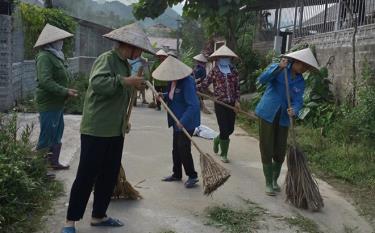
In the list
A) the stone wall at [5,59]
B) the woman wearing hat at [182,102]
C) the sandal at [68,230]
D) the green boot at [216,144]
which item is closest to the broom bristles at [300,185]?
the woman wearing hat at [182,102]

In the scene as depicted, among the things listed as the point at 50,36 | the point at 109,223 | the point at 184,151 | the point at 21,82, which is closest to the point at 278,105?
the point at 184,151

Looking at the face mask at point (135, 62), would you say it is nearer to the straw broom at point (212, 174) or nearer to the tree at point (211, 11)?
the straw broom at point (212, 174)

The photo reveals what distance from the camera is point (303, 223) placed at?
4555 mm

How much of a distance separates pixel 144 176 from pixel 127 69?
225cm

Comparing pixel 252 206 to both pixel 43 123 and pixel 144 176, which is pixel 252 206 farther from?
pixel 43 123

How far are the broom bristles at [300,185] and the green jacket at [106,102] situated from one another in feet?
6.79

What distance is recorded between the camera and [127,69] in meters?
3.96

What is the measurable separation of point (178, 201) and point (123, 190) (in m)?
0.59

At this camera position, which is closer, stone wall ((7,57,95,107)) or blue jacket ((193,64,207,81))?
stone wall ((7,57,95,107))

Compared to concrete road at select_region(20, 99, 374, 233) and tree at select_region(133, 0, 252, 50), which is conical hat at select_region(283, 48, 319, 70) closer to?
concrete road at select_region(20, 99, 374, 233)

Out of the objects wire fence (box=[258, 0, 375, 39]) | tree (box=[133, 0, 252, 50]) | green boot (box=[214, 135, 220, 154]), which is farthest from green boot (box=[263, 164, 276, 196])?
tree (box=[133, 0, 252, 50])

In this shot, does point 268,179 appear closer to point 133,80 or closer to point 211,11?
point 133,80

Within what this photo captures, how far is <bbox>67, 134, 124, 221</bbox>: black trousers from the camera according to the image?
3869mm

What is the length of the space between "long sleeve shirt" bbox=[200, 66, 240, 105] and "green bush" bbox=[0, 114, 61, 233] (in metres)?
2.63
